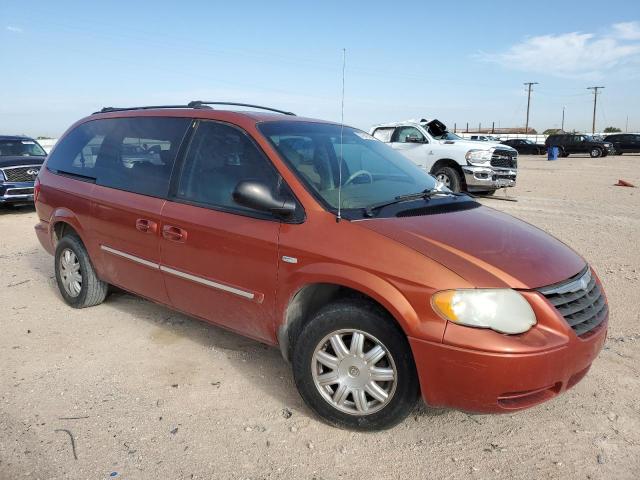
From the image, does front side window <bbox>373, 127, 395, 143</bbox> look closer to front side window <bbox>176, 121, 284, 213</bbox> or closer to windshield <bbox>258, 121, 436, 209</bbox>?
windshield <bbox>258, 121, 436, 209</bbox>

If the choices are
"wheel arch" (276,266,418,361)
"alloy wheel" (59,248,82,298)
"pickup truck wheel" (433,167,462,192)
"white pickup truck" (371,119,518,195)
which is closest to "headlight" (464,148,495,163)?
"white pickup truck" (371,119,518,195)

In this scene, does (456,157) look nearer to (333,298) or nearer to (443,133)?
(443,133)

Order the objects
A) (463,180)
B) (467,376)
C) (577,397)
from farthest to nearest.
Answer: (463,180) → (577,397) → (467,376)

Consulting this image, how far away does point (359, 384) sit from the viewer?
109 inches

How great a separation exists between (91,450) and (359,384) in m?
1.42

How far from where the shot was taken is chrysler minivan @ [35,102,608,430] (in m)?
2.45

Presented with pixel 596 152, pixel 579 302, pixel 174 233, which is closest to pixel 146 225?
pixel 174 233

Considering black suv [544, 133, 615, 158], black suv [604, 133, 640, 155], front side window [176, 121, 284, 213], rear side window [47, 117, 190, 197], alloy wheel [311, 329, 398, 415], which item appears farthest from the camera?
black suv [604, 133, 640, 155]

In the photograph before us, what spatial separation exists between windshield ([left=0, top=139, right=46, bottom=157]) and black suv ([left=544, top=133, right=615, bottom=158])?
3145cm

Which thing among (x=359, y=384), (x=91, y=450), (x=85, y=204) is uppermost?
(x=85, y=204)

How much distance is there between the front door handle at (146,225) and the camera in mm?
3637

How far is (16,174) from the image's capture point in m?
10.8

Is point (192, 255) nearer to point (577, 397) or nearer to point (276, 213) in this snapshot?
point (276, 213)

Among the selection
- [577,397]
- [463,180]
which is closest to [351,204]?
[577,397]
